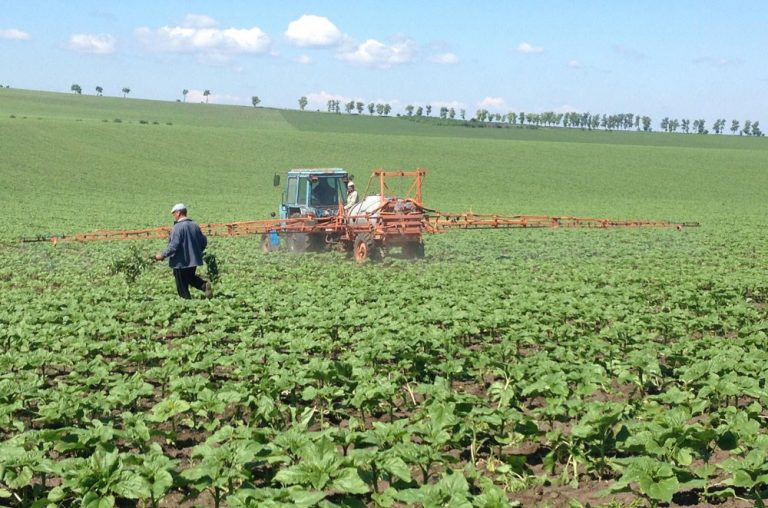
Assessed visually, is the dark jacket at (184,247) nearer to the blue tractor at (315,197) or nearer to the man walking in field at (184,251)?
the man walking in field at (184,251)

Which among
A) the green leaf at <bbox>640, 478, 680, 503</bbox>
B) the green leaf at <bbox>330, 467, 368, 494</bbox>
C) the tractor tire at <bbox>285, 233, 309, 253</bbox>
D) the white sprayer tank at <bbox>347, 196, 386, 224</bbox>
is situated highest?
the white sprayer tank at <bbox>347, 196, 386, 224</bbox>

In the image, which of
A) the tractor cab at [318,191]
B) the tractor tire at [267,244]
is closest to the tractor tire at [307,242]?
the tractor cab at [318,191]

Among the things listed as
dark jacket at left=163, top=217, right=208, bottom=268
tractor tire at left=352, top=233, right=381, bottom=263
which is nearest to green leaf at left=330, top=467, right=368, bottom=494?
dark jacket at left=163, top=217, right=208, bottom=268

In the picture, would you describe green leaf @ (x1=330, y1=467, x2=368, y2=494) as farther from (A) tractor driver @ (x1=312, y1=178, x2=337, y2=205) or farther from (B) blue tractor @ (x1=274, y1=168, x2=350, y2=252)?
(A) tractor driver @ (x1=312, y1=178, x2=337, y2=205)

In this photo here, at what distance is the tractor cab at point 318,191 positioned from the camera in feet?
64.5

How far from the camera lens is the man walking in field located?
1201 cm

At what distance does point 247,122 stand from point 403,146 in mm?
34790

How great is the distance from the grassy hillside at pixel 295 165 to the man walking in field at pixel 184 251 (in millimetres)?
14975

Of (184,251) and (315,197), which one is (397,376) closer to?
(184,251)

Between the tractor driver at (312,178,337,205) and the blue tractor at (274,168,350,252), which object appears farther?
the tractor driver at (312,178,337,205)

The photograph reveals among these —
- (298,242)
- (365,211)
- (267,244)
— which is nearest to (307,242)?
(298,242)

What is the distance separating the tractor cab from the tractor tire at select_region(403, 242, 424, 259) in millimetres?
2223

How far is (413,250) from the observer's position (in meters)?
18.4

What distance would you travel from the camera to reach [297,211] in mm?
20281
